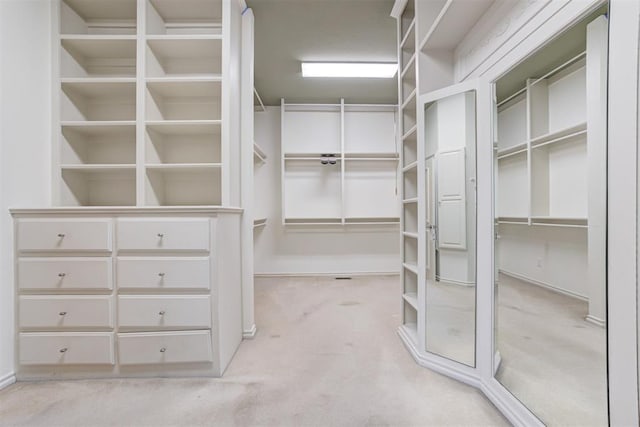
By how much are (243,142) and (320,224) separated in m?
2.32

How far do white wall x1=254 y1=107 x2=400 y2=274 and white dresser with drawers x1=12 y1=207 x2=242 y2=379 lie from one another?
2801 mm

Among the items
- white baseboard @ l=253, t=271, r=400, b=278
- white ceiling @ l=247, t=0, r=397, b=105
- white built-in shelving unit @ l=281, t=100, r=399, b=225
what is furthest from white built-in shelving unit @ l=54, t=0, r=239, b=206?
white baseboard @ l=253, t=271, r=400, b=278

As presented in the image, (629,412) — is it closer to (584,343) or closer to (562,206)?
(584,343)

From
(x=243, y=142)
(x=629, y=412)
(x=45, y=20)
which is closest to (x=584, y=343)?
(x=629, y=412)

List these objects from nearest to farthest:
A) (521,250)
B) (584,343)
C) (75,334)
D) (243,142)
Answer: (584,343) < (521,250) < (75,334) < (243,142)

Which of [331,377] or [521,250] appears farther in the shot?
[331,377]

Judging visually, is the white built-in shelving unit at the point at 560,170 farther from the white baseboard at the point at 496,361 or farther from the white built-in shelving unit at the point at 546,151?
the white baseboard at the point at 496,361

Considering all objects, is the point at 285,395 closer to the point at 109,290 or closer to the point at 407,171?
the point at 109,290

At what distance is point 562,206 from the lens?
1.16 m

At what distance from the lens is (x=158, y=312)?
1.70m

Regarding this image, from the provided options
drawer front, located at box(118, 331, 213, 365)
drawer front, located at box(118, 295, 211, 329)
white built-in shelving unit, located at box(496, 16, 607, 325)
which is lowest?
drawer front, located at box(118, 331, 213, 365)

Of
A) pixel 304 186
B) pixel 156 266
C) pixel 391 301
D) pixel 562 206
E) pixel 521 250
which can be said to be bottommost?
pixel 391 301

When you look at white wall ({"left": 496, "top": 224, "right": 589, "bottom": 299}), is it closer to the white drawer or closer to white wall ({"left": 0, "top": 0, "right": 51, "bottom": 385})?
the white drawer

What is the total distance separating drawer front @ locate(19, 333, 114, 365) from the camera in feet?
5.52
